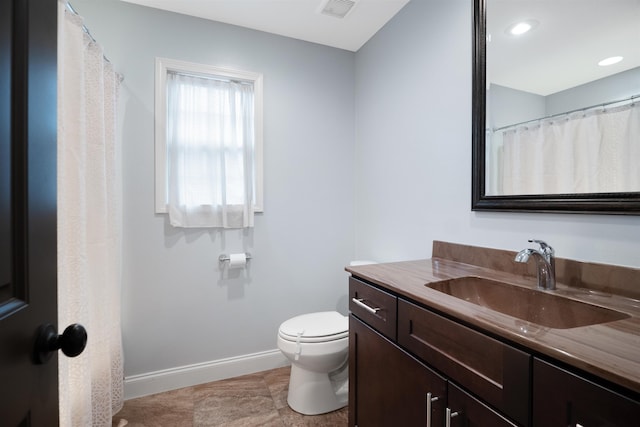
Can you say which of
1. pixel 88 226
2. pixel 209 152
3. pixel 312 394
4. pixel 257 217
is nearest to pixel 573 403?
pixel 312 394

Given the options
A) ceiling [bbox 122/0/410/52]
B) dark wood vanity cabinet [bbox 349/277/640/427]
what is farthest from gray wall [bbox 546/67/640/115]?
ceiling [bbox 122/0/410/52]

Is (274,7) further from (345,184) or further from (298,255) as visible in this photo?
(298,255)

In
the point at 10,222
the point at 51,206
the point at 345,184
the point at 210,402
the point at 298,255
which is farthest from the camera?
the point at 345,184

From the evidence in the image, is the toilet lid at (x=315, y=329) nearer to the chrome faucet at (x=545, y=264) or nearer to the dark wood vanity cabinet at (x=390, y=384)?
the dark wood vanity cabinet at (x=390, y=384)

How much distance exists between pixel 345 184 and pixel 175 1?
5.56 feet

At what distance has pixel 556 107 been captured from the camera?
3.78ft

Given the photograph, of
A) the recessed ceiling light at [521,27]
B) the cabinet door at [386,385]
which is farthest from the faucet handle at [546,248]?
the recessed ceiling light at [521,27]

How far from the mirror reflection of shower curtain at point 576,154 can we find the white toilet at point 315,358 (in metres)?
1.18

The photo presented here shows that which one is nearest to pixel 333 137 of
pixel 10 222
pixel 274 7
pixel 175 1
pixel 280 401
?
pixel 274 7

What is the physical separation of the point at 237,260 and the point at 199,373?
0.82 meters

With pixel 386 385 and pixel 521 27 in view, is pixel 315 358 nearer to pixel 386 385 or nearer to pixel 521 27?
pixel 386 385

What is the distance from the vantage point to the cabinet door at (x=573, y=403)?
0.53m

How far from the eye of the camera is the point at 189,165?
6.69 feet

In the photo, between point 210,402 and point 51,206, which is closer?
point 51,206
